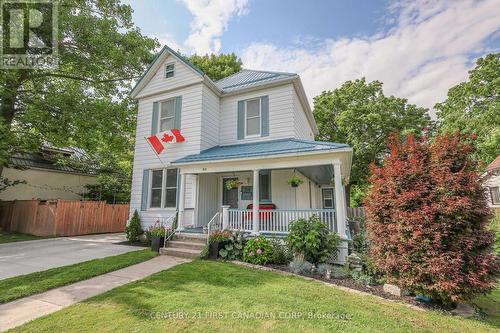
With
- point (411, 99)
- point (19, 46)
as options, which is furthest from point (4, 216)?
point (411, 99)

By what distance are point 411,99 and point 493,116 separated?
5881mm

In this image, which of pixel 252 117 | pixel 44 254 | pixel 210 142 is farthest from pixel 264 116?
pixel 44 254

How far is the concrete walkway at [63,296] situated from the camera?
3672 millimetres

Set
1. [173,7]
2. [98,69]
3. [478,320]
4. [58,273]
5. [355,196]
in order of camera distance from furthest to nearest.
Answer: [355,196] < [98,69] < [173,7] < [58,273] < [478,320]

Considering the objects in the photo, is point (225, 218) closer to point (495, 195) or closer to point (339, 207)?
point (339, 207)

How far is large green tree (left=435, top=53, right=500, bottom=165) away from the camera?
1577cm

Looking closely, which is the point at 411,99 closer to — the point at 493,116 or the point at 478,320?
the point at 493,116

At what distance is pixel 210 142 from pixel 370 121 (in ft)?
50.9

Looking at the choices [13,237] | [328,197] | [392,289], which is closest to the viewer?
[392,289]

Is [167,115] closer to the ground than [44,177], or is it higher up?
higher up

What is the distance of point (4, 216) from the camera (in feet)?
43.3

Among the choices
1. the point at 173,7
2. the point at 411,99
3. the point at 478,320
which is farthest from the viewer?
the point at 411,99

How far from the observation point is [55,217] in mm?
11602

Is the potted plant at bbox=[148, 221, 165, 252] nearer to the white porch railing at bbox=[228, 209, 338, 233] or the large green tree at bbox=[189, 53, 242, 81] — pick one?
the white porch railing at bbox=[228, 209, 338, 233]
